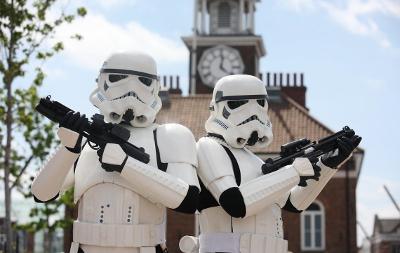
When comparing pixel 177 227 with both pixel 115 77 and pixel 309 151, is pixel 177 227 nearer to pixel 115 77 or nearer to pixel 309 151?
pixel 309 151

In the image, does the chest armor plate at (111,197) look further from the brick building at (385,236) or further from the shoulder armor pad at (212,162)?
the brick building at (385,236)

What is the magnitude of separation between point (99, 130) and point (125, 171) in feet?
1.26

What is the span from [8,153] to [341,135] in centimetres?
762

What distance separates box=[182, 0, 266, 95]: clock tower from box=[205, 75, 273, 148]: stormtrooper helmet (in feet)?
90.5

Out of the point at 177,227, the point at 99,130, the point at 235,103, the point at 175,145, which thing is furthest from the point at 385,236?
the point at 99,130

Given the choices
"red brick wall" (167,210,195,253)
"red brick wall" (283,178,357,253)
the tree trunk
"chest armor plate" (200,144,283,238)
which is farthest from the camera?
"red brick wall" (283,178,357,253)

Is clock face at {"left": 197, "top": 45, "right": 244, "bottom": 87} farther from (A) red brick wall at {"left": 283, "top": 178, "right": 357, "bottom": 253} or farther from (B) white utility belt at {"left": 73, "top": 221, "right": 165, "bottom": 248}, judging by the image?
(B) white utility belt at {"left": 73, "top": 221, "right": 165, "bottom": 248}

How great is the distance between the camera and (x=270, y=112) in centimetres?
3105

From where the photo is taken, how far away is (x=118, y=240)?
6.36 meters

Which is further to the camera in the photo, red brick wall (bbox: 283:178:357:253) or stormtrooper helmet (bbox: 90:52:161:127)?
red brick wall (bbox: 283:178:357:253)

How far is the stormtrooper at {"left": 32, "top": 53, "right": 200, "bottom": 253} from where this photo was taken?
6344mm

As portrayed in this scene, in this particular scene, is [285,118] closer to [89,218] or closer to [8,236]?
[8,236]

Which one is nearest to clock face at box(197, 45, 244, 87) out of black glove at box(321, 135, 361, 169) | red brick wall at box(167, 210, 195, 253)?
red brick wall at box(167, 210, 195, 253)

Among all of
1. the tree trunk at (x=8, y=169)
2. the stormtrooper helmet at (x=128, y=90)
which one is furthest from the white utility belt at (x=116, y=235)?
the tree trunk at (x=8, y=169)
